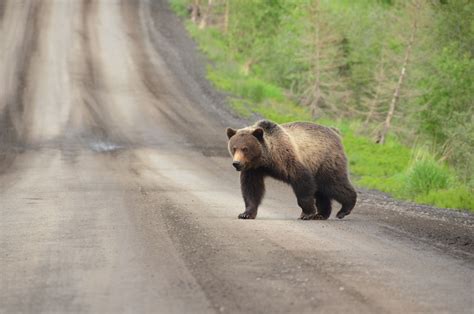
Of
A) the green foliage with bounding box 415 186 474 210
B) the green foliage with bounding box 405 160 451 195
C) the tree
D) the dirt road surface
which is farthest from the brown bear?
the tree

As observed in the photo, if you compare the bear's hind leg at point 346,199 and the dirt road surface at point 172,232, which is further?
the bear's hind leg at point 346,199

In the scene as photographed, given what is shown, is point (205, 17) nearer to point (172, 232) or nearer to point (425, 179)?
point (425, 179)

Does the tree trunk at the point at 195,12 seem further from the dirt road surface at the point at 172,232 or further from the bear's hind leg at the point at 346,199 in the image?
the bear's hind leg at the point at 346,199

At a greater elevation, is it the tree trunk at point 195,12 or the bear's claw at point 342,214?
the bear's claw at point 342,214

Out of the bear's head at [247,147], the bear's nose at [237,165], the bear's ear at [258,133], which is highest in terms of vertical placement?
the bear's ear at [258,133]

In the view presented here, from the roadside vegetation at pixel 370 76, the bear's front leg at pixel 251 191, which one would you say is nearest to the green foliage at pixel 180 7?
the roadside vegetation at pixel 370 76

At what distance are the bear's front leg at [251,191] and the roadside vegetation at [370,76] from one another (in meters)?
5.57

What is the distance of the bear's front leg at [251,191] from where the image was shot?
36.2 ft

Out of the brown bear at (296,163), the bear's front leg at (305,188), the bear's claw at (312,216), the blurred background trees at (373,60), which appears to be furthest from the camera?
the blurred background trees at (373,60)

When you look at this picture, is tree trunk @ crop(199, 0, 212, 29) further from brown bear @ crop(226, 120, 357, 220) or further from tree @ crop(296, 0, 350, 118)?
brown bear @ crop(226, 120, 357, 220)

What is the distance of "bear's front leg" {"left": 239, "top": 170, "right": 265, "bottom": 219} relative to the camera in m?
11.0

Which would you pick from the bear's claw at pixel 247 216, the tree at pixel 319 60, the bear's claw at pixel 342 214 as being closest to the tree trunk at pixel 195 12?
the tree at pixel 319 60

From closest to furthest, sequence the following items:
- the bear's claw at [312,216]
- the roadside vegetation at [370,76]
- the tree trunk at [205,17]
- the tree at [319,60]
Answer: the bear's claw at [312,216] < the roadside vegetation at [370,76] < the tree at [319,60] < the tree trunk at [205,17]

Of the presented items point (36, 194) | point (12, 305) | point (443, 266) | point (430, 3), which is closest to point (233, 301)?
point (12, 305)
